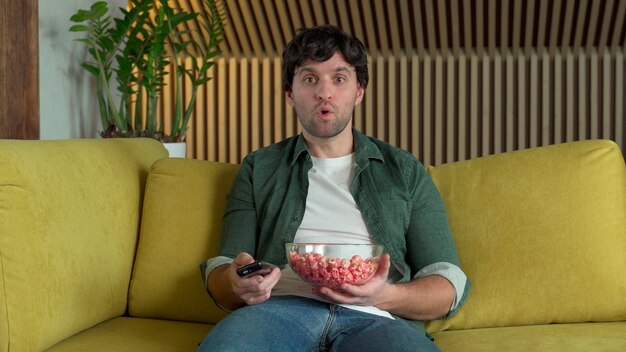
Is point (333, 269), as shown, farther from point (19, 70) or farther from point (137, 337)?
point (19, 70)

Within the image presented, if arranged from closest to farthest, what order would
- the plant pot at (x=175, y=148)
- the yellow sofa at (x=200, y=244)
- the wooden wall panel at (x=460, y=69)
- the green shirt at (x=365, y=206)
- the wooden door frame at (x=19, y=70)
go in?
the yellow sofa at (x=200, y=244) → the green shirt at (x=365, y=206) → the wooden door frame at (x=19, y=70) → the plant pot at (x=175, y=148) → the wooden wall panel at (x=460, y=69)

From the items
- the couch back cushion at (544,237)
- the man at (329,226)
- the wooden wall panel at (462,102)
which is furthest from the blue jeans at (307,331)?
the wooden wall panel at (462,102)

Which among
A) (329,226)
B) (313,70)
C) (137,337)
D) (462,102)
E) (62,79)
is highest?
(313,70)

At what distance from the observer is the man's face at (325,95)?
7.75ft

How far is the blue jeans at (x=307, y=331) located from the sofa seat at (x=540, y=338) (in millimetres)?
233

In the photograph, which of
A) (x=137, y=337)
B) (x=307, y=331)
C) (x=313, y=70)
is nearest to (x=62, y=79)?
(x=313, y=70)

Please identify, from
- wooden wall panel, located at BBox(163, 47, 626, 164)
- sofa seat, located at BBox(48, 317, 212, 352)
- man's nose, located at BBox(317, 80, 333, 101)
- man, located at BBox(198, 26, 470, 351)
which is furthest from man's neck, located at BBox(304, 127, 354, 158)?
wooden wall panel, located at BBox(163, 47, 626, 164)

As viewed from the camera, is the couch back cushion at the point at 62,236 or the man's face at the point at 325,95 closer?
the couch back cushion at the point at 62,236

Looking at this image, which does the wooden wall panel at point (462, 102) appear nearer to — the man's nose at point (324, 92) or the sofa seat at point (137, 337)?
the man's nose at point (324, 92)

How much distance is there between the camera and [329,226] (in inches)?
89.9

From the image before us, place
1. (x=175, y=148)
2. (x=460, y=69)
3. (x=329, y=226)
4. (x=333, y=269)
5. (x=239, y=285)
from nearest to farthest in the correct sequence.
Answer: (x=333, y=269), (x=239, y=285), (x=329, y=226), (x=175, y=148), (x=460, y=69)

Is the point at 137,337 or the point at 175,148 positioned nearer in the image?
the point at 137,337

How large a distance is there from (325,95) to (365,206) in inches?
12.3

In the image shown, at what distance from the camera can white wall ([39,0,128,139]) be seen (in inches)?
171
